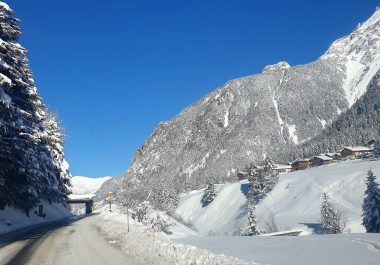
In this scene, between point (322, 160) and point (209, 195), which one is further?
point (322, 160)

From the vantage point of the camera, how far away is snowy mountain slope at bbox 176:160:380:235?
89.2 m

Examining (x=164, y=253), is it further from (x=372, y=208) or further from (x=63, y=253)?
(x=372, y=208)

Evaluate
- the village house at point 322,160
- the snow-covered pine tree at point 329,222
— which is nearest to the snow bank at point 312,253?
the snow-covered pine tree at point 329,222

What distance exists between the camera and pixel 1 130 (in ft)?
81.5

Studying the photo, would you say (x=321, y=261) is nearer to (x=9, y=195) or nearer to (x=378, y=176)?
(x=9, y=195)

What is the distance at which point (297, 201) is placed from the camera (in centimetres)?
10425

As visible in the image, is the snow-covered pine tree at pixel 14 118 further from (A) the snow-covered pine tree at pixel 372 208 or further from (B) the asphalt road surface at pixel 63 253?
(A) the snow-covered pine tree at pixel 372 208

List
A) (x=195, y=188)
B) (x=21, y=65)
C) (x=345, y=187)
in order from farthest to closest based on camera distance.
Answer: (x=195, y=188) < (x=345, y=187) < (x=21, y=65)

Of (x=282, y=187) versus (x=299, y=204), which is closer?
(x=299, y=204)

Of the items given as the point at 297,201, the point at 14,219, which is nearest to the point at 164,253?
the point at 14,219

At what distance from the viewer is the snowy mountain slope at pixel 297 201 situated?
89188 millimetres

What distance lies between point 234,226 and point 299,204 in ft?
55.0

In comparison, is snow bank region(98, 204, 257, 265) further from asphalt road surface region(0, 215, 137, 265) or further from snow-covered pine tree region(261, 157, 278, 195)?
snow-covered pine tree region(261, 157, 278, 195)

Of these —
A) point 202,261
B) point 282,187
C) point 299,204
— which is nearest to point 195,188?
point 282,187
